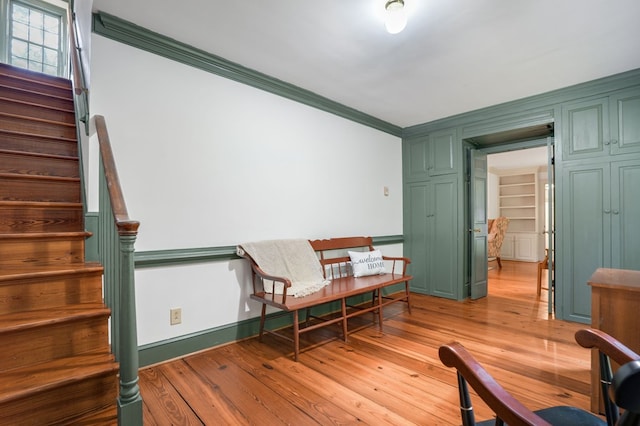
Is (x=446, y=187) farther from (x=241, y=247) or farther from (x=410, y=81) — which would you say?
(x=241, y=247)

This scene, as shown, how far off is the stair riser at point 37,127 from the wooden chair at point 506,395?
3332mm

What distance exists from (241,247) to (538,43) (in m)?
2.84

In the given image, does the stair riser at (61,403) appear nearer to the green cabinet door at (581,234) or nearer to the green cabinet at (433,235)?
the green cabinet at (433,235)

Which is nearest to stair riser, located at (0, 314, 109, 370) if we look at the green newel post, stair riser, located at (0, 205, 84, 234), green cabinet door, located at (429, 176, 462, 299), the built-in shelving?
the green newel post

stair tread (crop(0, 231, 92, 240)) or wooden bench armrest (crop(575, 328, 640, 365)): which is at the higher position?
stair tread (crop(0, 231, 92, 240))

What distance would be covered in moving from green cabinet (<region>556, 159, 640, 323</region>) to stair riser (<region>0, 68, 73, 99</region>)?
208 inches

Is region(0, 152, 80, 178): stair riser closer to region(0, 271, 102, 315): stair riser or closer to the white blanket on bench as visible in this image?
region(0, 271, 102, 315): stair riser

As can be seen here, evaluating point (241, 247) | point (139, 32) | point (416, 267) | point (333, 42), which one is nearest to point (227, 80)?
point (139, 32)

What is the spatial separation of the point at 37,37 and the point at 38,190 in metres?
3.71

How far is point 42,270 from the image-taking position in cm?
164

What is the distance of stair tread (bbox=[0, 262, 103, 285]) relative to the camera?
1.53 m

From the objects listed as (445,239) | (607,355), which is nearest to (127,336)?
(607,355)

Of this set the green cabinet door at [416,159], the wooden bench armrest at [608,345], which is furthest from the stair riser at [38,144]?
the green cabinet door at [416,159]

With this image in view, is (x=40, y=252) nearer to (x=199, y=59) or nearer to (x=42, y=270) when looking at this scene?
(x=42, y=270)
